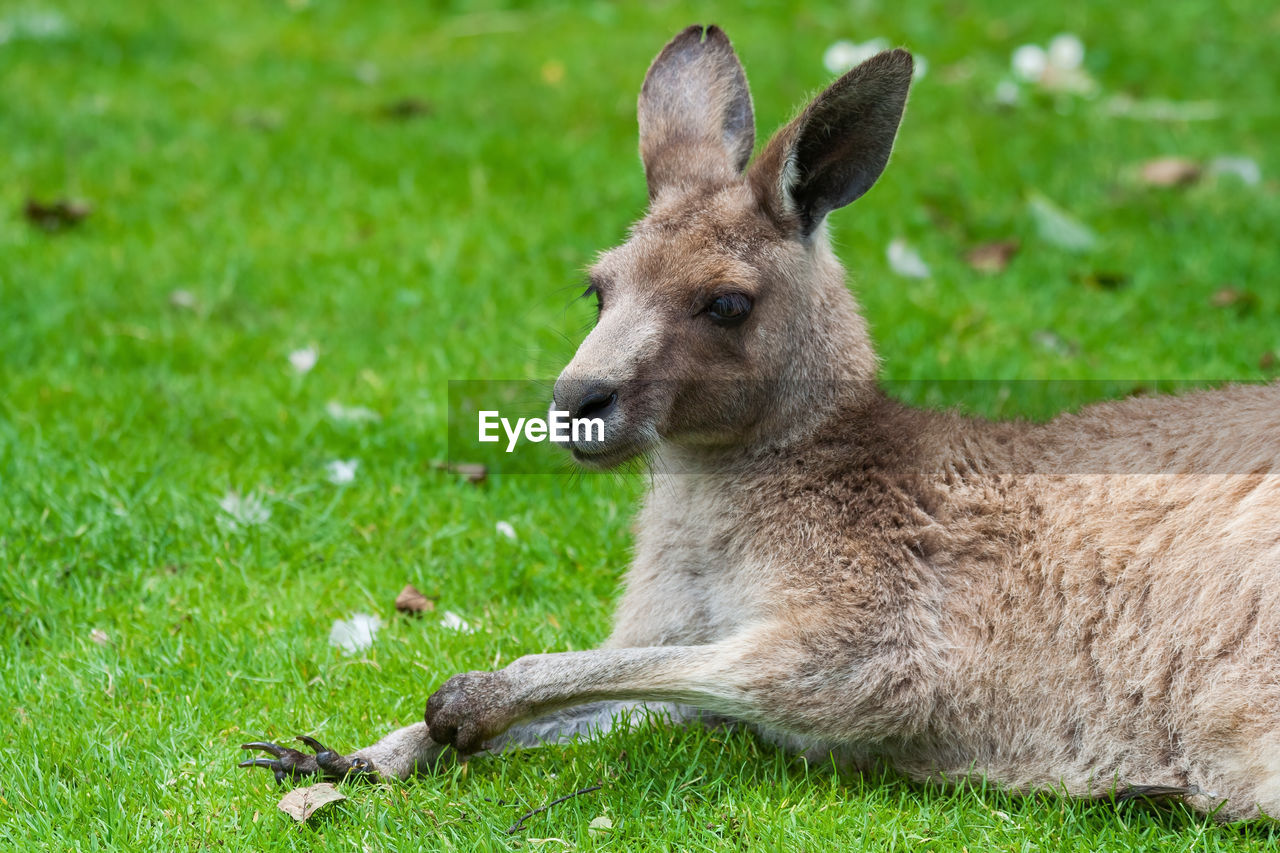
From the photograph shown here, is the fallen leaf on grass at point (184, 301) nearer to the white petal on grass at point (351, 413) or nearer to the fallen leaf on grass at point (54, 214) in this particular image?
the fallen leaf on grass at point (54, 214)

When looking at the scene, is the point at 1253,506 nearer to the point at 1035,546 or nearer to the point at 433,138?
the point at 1035,546

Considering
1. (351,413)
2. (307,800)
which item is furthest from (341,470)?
(307,800)

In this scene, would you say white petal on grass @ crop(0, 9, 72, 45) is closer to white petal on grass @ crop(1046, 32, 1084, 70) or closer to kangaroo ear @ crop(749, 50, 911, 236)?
white petal on grass @ crop(1046, 32, 1084, 70)

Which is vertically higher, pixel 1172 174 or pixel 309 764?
pixel 1172 174

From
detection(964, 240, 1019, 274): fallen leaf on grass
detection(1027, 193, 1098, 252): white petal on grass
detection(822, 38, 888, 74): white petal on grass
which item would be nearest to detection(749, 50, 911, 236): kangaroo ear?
detection(964, 240, 1019, 274): fallen leaf on grass

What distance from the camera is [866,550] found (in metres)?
3.78

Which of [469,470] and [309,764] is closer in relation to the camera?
[309,764]

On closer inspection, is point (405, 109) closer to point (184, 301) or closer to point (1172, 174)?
point (184, 301)

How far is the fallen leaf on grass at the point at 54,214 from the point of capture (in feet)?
23.4

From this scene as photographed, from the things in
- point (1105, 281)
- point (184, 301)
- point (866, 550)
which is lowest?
point (866, 550)

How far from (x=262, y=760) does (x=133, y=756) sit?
360mm

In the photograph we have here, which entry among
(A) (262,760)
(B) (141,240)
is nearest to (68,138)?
(B) (141,240)

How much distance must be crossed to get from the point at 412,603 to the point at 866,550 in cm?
148

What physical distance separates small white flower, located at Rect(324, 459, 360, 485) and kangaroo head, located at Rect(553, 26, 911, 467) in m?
1.52
